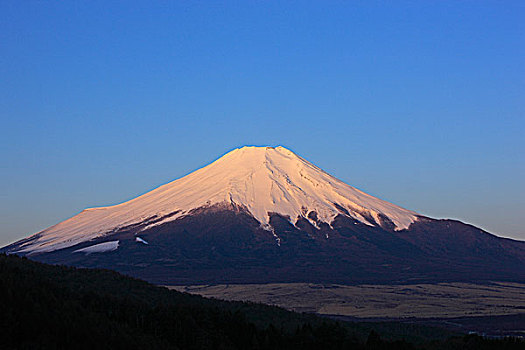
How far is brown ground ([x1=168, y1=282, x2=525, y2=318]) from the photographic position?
106562mm

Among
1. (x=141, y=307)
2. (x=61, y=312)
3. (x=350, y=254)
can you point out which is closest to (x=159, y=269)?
(x=350, y=254)

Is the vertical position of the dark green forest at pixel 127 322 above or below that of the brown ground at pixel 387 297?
above

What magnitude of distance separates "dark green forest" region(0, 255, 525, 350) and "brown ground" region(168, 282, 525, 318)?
139ft

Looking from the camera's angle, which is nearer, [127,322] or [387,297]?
[127,322]

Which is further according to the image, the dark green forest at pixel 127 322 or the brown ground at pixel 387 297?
the brown ground at pixel 387 297

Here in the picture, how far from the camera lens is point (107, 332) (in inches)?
1323

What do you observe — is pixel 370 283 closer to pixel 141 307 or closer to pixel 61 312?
pixel 141 307

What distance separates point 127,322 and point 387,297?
93370 millimetres

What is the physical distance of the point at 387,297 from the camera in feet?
416

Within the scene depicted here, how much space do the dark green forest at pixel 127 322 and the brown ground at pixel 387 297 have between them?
139ft

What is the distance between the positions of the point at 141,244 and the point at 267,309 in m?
137

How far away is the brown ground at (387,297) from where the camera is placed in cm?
10656

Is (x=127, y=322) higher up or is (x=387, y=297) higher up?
(x=127, y=322)

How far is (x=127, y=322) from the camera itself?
3944 cm
